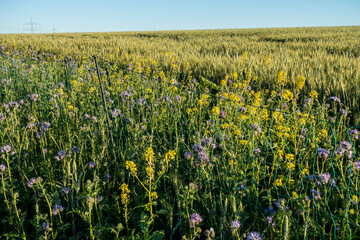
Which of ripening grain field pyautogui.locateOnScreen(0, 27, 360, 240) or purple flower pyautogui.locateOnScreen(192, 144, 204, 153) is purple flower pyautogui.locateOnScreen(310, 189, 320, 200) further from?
purple flower pyautogui.locateOnScreen(192, 144, 204, 153)

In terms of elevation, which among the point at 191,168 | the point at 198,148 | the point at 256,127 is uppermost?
the point at 256,127

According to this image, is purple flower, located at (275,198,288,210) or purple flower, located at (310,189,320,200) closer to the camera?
purple flower, located at (275,198,288,210)

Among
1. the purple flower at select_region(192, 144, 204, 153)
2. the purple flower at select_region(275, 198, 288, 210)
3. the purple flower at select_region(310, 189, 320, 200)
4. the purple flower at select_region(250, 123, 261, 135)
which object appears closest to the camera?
the purple flower at select_region(275, 198, 288, 210)

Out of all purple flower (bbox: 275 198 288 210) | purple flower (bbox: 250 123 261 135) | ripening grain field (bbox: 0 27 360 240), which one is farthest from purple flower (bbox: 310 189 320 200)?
purple flower (bbox: 250 123 261 135)

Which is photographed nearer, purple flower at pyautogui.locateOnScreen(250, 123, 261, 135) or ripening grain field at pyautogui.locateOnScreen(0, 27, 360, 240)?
ripening grain field at pyautogui.locateOnScreen(0, 27, 360, 240)

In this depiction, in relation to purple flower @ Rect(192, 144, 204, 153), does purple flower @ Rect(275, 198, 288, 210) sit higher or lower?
lower

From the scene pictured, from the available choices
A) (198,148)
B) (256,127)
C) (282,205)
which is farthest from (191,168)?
(282,205)

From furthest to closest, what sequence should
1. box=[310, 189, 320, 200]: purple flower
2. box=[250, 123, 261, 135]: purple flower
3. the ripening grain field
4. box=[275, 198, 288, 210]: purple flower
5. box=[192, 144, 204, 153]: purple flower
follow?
box=[250, 123, 261, 135]: purple flower
box=[192, 144, 204, 153]: purple flower
the ripening grain field
box=[310, 189, 320, 200]: purple flower
box=[275, 198, 288, 210]: purple flower

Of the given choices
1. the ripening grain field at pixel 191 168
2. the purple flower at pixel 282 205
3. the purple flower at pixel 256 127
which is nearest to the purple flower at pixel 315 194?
the ripening grain field at pixel 191 168

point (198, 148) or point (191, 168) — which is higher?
point (198, 148)

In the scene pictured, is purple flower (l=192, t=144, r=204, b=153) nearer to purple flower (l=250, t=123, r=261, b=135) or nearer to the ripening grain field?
the ripening grain field

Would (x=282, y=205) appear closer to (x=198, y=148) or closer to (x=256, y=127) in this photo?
(x=198, y=148)

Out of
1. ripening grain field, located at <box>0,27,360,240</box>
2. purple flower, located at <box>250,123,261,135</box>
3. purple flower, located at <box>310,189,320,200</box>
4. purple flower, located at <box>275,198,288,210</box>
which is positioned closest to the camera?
purple flower, located at <box>275,198,288,210</box>

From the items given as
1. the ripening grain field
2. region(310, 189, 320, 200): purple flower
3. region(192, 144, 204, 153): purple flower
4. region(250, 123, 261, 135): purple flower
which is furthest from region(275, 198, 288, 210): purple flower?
region(250, 123, 261, 135): purple flower
